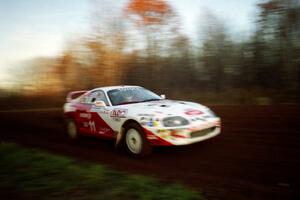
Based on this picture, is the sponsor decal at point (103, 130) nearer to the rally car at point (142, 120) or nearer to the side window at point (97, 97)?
the rally car at point (142, 120)

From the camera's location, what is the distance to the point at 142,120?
21.1ft

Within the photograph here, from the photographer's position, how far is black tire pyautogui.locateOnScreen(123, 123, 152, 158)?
6.50 meters

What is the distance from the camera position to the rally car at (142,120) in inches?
246

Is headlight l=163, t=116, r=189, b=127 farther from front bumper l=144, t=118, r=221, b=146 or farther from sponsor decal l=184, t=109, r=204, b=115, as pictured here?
sponsor decal l=184, t=109, r=204, b=115

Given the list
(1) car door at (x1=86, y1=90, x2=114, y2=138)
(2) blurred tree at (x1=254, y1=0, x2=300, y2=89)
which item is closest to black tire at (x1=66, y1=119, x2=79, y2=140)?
(1) car door at (x1=86, y1=90, x2=114, y2=138)

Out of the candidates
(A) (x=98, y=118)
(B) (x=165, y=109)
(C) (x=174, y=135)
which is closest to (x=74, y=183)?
(C) (x=174, y=135)

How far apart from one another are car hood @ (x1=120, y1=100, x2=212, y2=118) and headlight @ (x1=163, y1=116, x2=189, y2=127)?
97mm

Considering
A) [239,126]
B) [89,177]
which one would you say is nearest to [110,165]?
[89,177]

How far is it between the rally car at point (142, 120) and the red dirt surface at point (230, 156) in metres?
0.41

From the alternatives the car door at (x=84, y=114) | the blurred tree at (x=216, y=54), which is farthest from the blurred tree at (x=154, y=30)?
the car door at (x=84, y=114)

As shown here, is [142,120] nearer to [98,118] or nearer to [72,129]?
[98,118]

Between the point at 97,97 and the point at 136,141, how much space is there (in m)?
2.08

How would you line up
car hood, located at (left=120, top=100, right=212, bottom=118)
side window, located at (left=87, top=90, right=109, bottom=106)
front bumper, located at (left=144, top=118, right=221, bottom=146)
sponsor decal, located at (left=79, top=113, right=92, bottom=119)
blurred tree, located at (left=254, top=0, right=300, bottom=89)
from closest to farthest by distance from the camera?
front bumper, located at (left=144, top=118, right=221, bottom=146), car hood, located at (left=120, top=100, right=212, bottom=118), side window, located at (left=87, top=90, right=109, bottom=106), sponsor decal, located at (left=79, top=113, right=92, bottom=119), blurred tree, located at (left=254, top=0, right=300, bottom=89)

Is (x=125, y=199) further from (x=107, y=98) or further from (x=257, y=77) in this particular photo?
(x=257, y=77)
